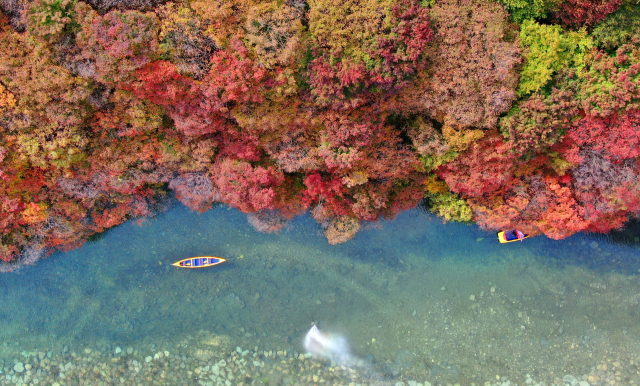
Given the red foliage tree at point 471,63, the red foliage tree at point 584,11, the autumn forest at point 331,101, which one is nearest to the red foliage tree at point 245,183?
the autumn forest at point 331,101

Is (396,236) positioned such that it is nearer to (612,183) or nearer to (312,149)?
(312,149)

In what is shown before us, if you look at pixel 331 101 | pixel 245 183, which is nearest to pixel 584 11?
pixel 331 101

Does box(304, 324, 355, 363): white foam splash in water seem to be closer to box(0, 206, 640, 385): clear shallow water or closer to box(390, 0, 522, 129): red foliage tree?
box(0, 206, 640, 385): clear shallow water

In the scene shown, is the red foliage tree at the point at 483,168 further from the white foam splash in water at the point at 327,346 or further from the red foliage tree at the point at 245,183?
the white foam splash in water at the point at 327,346

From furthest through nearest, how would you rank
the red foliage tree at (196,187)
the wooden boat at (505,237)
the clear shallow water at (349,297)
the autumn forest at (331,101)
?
the clear shallow water at (349,297), the wooden boat at (505,237), the red foliage tree at (196,187), the autumn forest at (331,101)

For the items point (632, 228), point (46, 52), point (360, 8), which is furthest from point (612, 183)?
point (46, 52)

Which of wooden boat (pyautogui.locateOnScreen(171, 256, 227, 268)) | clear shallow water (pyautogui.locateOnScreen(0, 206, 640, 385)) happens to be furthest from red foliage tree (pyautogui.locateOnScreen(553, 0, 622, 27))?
wooden boat (pyautogui.locateOnScreen(171, 256, 227, 268))
